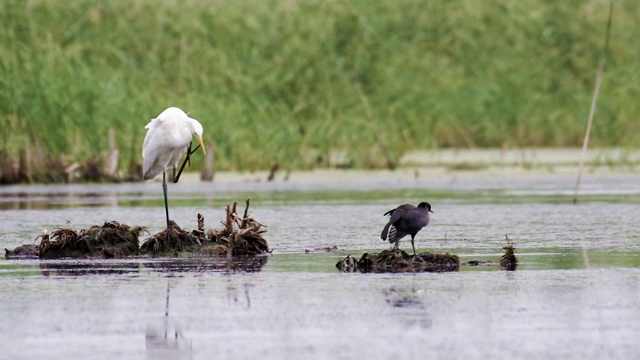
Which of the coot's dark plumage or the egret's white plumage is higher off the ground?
the egret's white plumage

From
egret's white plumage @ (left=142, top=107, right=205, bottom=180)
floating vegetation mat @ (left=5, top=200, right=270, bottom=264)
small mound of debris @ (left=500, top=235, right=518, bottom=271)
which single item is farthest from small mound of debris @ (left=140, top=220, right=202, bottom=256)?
small mound of debris @ (left=500, top=235, right=518, bottom=271)

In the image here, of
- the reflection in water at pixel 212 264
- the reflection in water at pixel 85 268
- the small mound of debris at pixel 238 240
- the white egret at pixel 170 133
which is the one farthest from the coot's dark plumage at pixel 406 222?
the white egret at pixel 170 133

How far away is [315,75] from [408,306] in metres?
16.3

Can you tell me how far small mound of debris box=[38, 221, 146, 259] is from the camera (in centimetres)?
1181

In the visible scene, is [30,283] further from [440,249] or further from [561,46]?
[561,46]

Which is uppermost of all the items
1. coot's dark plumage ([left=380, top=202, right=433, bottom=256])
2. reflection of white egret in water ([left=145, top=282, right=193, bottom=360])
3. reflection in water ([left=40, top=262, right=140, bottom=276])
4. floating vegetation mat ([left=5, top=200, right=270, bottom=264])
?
coot's dark plumage ([left=380, top=202, right=433, bottom=256])

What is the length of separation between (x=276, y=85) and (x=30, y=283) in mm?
14600

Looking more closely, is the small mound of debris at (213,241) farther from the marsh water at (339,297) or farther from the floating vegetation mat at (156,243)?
the marsh water at (339,297)

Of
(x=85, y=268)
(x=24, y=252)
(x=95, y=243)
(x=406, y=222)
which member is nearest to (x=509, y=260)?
(x=406, y=222)

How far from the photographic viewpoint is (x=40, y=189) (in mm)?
20656

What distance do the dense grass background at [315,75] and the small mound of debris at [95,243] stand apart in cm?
955

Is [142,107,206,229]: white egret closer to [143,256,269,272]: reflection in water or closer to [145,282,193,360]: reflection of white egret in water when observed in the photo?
[143,256,269,272]: reflection in water

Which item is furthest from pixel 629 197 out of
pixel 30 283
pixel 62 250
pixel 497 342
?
pixel 497 342

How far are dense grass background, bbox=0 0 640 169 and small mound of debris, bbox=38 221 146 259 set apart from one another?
955cm
